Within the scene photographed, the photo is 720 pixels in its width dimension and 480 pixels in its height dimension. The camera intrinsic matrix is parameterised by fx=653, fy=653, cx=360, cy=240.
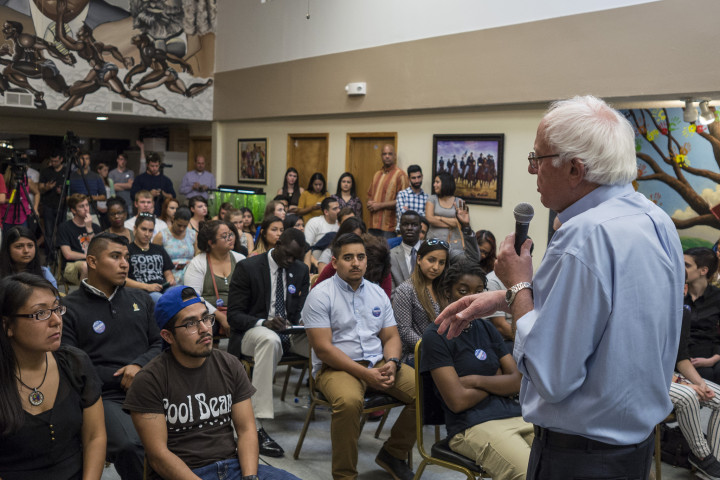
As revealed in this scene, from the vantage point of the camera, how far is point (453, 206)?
773 centimetres

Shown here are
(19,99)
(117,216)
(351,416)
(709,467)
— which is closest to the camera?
(351,416)

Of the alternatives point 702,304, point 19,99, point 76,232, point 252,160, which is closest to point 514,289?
point 702,304

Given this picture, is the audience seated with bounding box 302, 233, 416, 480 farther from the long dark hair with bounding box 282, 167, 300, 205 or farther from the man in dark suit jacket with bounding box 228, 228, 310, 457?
the long dark hair with bounding box 282, 167, 300, 205

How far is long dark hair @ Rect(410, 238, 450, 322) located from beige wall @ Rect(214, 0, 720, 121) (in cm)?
363

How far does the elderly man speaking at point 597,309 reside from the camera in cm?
137

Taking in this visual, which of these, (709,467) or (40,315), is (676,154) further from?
(40,315)

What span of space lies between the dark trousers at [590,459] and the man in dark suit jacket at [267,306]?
8.98 feet

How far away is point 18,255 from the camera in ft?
13.7

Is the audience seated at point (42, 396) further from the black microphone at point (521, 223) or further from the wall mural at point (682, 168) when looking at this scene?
the wall mural at point (682, 168)

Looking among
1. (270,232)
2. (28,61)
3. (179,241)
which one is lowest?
(179,241)

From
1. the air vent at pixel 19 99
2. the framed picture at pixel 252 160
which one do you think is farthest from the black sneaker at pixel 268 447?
the air vent at pixel 19 99

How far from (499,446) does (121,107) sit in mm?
10384

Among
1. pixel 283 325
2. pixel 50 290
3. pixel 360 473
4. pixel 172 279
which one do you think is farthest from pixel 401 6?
pixel 50 290

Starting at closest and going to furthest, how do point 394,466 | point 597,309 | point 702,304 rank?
point 597,309 < point 394,466 < point 702,304
